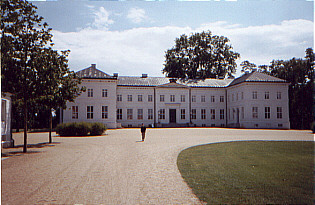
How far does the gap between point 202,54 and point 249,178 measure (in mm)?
56752

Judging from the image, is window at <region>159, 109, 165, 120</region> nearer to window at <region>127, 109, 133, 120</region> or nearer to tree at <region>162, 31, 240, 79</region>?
window at <region>127, 109, 133, 120</region>

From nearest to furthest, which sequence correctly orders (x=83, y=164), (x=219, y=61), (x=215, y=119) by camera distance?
(x=83, y=164)
(x=215, y=119)
(x=219, y=61)

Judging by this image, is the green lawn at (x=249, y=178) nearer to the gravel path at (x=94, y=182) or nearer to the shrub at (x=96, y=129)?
the gravel path at (x=94, y=182)

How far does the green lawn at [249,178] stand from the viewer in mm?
5969

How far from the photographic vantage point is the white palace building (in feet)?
141

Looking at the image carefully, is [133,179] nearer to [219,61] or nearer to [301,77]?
[301,77]

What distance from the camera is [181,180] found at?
7.69m

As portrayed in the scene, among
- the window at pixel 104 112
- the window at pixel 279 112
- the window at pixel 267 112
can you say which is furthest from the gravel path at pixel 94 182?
the window at pixel 279 112

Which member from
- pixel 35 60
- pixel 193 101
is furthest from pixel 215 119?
pixel 35 60

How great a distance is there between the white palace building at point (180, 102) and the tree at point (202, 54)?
35.3ft

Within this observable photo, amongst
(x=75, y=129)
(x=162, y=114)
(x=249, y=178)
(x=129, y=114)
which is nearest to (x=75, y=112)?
(x=129, y=114)

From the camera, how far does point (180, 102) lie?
162ft

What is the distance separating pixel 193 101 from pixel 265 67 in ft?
64.9

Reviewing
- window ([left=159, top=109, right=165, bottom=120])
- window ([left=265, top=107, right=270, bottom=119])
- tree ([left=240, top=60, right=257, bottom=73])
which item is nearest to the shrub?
window ([left=159, top=109, right=165, bottom=120])
